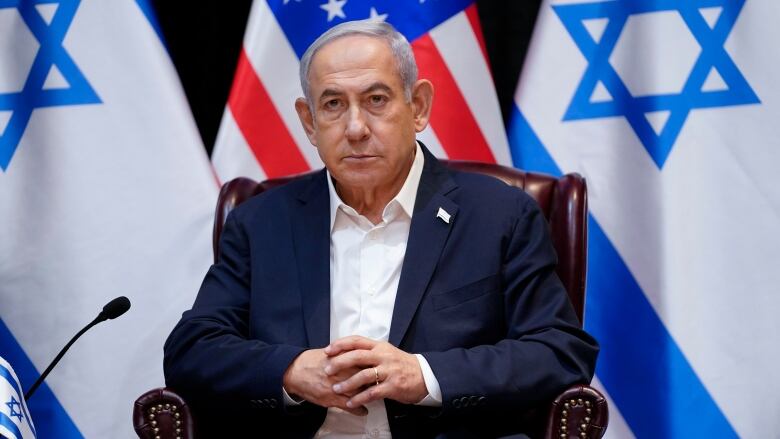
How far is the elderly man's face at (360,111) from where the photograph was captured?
239 cm

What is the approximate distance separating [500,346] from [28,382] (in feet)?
6.22

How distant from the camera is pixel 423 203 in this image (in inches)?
96.2

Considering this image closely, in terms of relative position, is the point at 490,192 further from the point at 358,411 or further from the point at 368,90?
the point at 358,411

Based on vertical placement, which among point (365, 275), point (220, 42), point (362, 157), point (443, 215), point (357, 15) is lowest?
point (365, 275)

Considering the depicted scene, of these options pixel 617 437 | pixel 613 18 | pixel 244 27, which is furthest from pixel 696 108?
pixel 244 27

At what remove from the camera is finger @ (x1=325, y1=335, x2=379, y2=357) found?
212cm

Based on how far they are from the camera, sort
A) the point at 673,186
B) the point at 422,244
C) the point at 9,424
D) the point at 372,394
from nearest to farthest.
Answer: the point at 9,424 → the point at 372,394 → the point at 422,244 → the point at 673,186

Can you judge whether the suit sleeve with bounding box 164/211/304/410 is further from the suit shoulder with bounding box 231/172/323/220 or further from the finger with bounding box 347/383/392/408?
the finger with bounding box 347/383/392/408

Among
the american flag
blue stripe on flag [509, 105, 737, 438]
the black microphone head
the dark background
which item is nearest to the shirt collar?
the black microphone head

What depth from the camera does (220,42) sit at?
3.69 meters

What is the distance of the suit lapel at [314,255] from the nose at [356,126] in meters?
0.23

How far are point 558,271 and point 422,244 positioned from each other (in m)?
0.46

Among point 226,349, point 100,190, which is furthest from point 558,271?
point 100,190

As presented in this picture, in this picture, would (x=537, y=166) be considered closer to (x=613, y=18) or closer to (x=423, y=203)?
(x=613, y=18)
